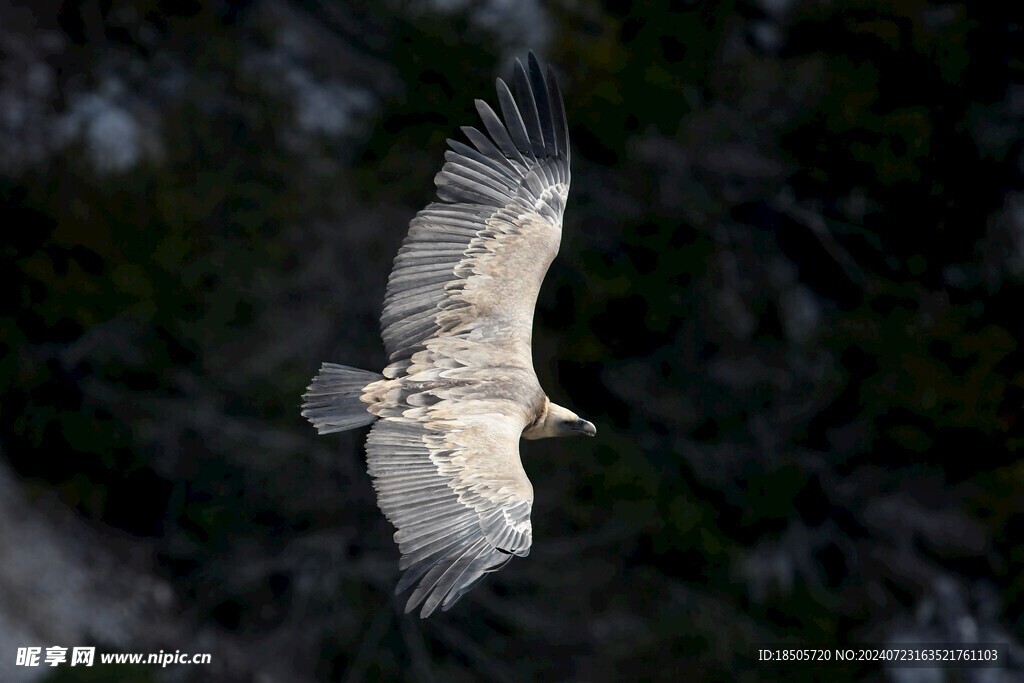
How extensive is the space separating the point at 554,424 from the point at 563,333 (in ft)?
5.28

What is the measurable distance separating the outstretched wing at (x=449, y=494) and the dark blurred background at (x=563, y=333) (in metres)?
2.00

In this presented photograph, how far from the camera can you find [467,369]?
4.88 m

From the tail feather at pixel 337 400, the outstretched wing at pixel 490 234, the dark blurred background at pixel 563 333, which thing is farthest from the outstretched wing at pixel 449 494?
the dark blurred background at pixel 563 333

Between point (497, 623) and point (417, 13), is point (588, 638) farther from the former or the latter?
point (417, 13)

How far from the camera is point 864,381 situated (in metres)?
7.41

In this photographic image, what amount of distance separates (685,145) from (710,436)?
1.58m

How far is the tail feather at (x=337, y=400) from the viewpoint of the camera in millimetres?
4867
